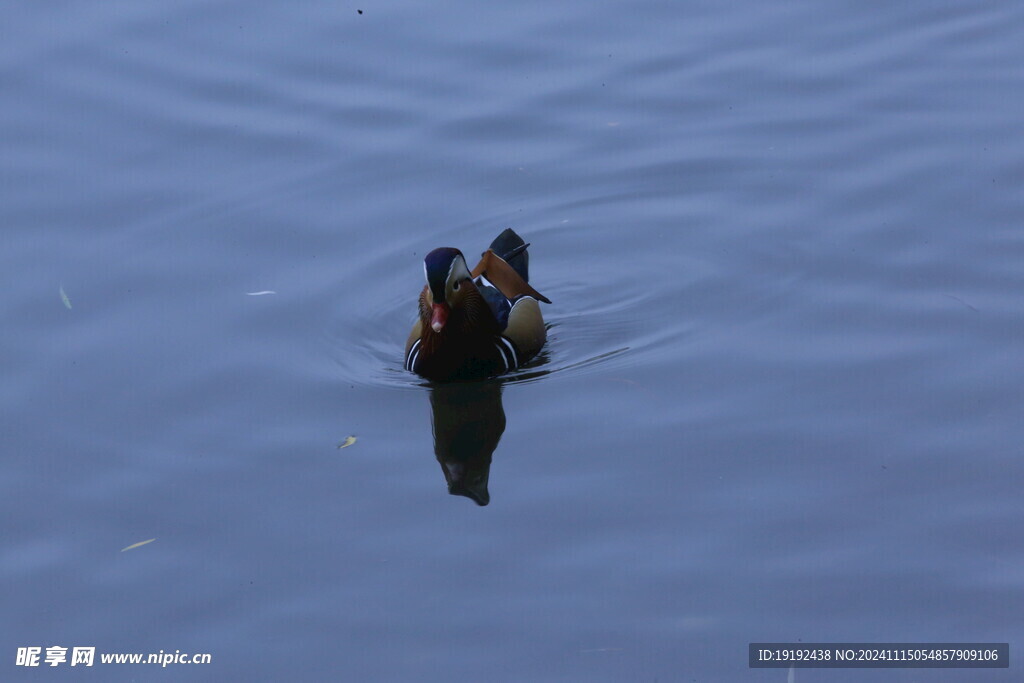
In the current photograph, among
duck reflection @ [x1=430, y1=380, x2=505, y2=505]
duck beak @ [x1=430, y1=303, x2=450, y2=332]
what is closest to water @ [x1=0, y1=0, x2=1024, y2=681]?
duck reflection @ [x1=430, y1=380, x2=505, y2=505]

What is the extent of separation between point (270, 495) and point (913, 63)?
8098 mm

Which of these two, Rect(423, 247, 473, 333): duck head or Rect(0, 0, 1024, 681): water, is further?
Rect(423, 247, 473, 333): duck head

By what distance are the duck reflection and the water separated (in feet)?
0.13

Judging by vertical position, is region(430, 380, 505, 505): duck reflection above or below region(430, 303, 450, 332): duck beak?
below

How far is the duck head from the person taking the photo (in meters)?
9.50

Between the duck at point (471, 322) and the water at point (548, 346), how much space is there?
8.6 inches

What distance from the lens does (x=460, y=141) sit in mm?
12656

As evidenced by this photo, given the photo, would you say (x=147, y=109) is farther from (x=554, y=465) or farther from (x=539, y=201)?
(x=554, y=465)

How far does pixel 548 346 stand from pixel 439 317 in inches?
41.5

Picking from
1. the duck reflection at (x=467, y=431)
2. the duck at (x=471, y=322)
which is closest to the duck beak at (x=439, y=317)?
the duck at (x=471, y=322)

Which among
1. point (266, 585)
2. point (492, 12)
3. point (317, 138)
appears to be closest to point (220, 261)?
point (317, 138)

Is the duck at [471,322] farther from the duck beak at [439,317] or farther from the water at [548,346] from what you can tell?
the water at [548,346]

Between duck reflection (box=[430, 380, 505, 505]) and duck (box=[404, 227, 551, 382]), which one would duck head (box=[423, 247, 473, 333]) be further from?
duck reflection (box=[430, 380, 505, 505])

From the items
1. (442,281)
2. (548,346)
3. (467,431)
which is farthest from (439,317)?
(548,346)
